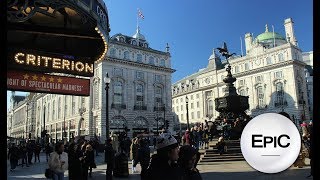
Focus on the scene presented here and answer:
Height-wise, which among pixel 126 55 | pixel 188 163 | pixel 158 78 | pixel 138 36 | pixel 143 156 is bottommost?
pixel 143 156

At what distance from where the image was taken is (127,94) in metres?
66.3

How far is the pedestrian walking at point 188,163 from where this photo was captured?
401 cm

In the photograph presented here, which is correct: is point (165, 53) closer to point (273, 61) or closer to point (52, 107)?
point (273, 61)

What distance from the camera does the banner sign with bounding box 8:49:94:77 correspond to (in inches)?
236

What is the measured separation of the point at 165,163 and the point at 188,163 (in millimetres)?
652

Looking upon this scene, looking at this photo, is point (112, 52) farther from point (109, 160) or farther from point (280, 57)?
point (109, 160)

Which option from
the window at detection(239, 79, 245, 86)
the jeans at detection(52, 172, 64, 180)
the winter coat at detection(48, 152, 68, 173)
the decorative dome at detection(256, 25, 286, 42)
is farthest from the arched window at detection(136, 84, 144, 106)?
the winter coat at detection(48, 152, 68, 173)

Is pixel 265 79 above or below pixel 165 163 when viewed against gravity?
above

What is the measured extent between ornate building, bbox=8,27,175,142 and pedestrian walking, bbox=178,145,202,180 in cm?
5564

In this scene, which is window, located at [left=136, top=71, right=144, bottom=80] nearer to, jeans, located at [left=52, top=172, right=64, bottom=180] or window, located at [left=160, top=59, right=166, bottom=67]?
window, located at [left=160, top=59, right=166, bottom=67]

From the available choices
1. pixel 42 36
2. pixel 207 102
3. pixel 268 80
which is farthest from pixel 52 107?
pixel 42 36

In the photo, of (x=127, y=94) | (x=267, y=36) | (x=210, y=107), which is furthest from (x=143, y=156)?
(x=210, y=107)

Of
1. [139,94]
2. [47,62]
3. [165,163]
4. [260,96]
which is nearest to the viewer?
[165,163]

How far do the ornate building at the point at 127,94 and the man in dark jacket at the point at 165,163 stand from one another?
56.2m
